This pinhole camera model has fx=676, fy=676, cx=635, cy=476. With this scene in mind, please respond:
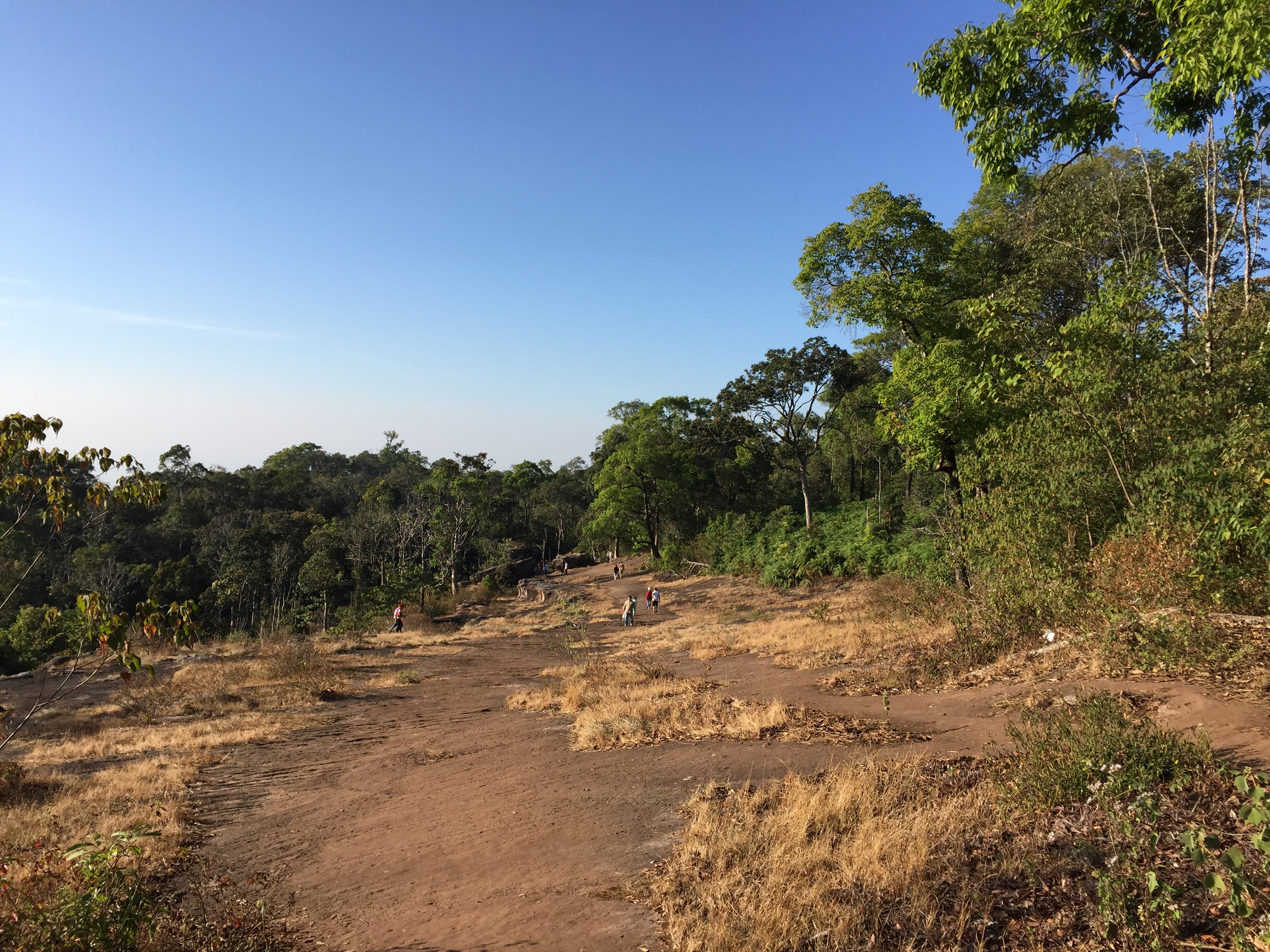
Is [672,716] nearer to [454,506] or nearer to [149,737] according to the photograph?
[149,737]

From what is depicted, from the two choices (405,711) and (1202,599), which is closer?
(1202,599)

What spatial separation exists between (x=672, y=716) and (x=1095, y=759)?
6354mm

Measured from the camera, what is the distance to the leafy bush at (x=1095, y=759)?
5.13 m

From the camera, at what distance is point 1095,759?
535 centimetres

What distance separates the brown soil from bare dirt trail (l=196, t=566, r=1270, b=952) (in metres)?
0.02

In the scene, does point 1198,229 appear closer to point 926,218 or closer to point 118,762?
point 926,218

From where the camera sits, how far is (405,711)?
50.0 feet

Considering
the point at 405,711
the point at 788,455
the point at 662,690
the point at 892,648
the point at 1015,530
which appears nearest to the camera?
the point at 1015,530

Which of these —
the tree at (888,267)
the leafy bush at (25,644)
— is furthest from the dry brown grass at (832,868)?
the leafy bush at (25,644)

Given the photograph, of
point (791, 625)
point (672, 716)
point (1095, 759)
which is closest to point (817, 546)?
point (791, 625)

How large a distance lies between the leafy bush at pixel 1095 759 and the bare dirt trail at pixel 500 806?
74cm

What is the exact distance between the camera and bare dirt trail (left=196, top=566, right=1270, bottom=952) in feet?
16.8

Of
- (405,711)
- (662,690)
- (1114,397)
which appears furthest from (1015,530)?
(405,711)

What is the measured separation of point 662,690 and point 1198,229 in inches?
743
